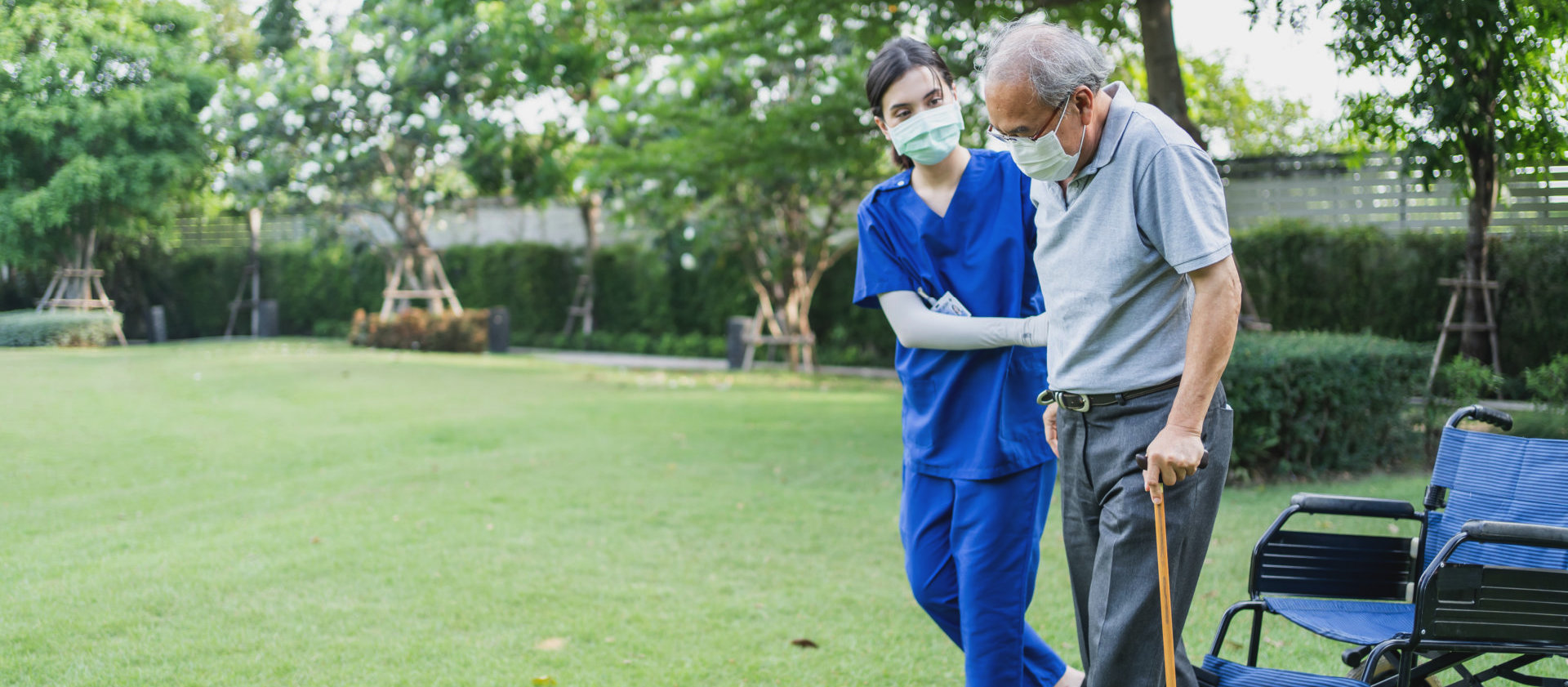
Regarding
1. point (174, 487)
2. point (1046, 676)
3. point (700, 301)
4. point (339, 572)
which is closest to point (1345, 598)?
point (1046, 676)

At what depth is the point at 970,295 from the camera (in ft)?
8.65

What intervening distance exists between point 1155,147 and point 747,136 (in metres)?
8.84

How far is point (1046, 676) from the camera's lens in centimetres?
275

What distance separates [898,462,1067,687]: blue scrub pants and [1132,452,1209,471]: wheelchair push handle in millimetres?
474

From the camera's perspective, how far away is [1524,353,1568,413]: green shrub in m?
6.73

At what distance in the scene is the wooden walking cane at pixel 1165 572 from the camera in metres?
2.07

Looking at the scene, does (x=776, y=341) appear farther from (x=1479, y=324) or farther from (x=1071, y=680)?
(x=1071, y=680)

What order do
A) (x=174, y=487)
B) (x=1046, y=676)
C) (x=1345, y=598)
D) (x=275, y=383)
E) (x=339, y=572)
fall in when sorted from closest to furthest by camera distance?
(x=1046, y=676)
(x=1345, y=598)
(x=339, y=572)
(x=174, y=487)
(x=275, y=383)

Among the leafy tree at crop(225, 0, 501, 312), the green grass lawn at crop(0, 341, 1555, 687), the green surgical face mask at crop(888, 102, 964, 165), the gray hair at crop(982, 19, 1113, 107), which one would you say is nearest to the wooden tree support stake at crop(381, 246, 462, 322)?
the leafy tree at crop(225, 0, 501, 312)

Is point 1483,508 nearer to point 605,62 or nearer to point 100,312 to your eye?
point 605,62

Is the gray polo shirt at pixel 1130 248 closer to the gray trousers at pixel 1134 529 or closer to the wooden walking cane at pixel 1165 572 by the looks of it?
the gray trousers at pixel 1134 529

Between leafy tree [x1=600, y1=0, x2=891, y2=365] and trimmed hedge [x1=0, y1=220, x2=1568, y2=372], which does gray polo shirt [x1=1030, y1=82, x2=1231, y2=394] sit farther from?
trimmed hedge [x1=0, y1=220, x2=1568, y2=372]

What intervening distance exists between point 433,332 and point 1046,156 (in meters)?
18.1

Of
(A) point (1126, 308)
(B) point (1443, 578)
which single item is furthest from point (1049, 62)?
(B) point (1443, 578)
